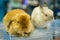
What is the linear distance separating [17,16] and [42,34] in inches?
4.8

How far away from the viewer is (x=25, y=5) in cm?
57

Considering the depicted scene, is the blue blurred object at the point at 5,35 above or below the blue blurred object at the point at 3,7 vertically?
below

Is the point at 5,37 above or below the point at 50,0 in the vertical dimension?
below

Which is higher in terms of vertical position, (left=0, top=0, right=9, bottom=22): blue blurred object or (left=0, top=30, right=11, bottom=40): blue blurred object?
(left=0, top=0, right=9, bottom=22): blue blurred object

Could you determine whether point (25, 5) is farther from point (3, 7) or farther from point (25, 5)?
point (3, 7)

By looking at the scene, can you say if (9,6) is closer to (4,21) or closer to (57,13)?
(4,21)

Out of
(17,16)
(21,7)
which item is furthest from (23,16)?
(21,7)

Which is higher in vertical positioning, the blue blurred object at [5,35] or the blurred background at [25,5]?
the blurred background at [25,5]

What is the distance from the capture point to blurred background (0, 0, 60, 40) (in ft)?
1.70

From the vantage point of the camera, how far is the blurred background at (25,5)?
518mm

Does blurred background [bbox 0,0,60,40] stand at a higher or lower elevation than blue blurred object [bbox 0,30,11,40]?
higher

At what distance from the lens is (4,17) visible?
504 millimetres

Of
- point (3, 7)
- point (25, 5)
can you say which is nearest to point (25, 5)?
point (25, 5)

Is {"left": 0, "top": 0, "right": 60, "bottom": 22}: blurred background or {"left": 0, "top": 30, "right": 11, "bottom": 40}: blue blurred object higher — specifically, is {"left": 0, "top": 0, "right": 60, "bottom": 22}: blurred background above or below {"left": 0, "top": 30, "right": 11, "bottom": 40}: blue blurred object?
above
